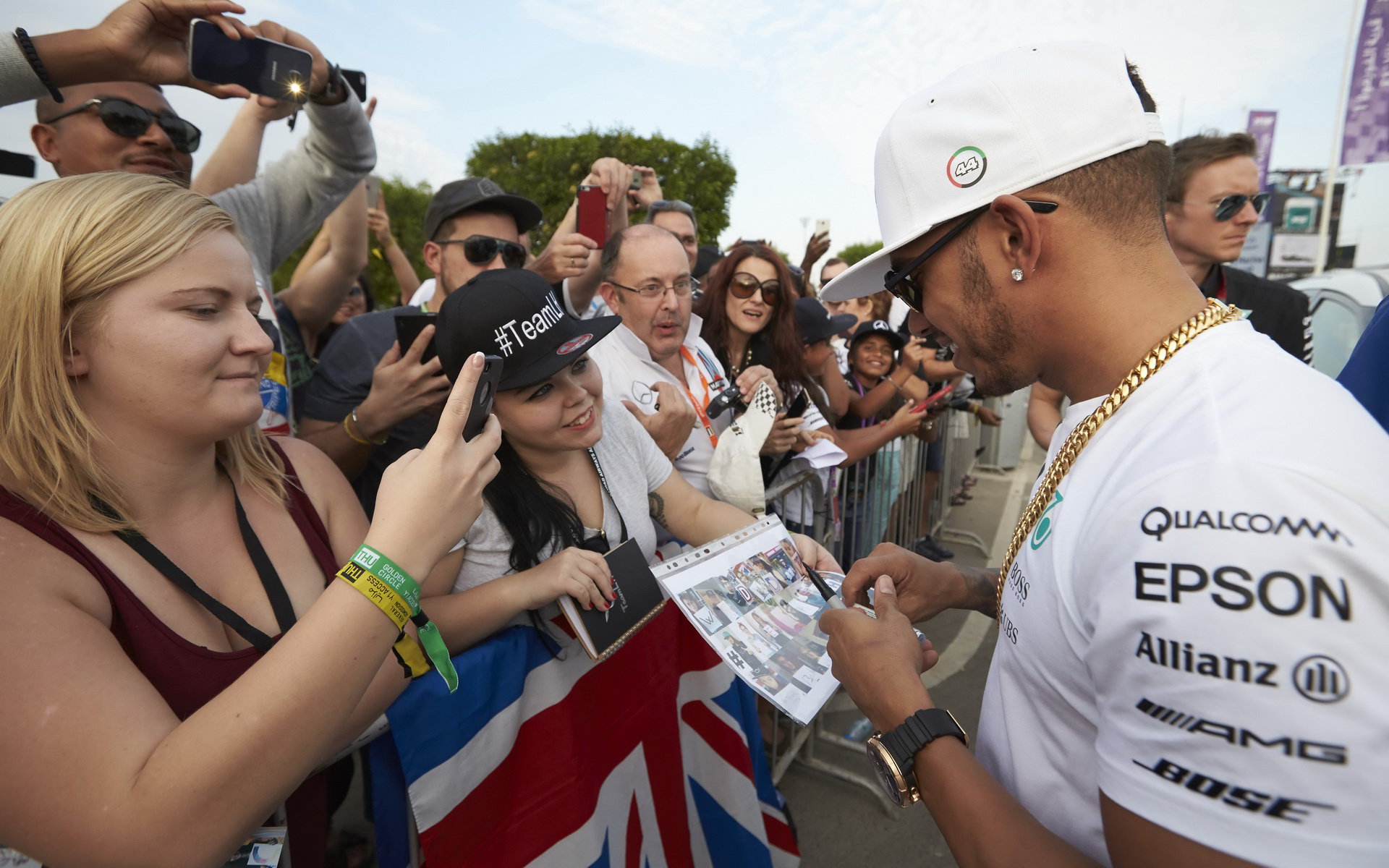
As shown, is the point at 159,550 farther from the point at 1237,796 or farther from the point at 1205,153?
the point at 1205,153

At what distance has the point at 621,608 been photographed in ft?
6.49

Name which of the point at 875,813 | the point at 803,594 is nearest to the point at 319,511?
the point at 803,594

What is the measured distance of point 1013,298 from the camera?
52.7 inches

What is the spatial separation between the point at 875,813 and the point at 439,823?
2.46 meters

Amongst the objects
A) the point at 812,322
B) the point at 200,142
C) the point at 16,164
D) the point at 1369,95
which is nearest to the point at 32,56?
the point at 16,164

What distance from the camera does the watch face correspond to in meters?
1.27

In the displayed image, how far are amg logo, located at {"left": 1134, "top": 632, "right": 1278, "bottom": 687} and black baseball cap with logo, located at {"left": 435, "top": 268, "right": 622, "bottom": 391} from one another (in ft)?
5.38

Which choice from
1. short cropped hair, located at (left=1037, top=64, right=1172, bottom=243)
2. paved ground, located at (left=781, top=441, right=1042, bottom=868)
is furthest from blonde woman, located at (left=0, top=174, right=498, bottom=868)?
paved ground, located at (left=781, top=441, right=1042, bottom=868)

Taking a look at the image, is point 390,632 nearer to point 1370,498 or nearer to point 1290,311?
point 1370,498

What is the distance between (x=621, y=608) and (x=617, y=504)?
49 centimetres

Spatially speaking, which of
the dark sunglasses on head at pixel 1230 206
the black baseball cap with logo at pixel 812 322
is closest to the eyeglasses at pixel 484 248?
the black baseball cap with logo at pixel 812 322

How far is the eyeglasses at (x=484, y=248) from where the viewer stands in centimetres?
349

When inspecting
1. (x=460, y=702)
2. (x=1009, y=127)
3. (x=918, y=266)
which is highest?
(x=1009, y=127)

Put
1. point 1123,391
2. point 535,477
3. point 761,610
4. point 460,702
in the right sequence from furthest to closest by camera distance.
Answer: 1. point 535,477
2. point 761,610
3. point 460,702
4. point 1123,391
